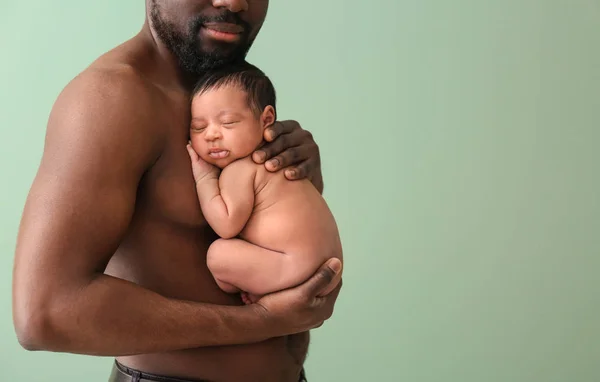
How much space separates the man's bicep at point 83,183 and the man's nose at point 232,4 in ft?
0.80

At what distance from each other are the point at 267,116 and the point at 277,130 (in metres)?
0.04

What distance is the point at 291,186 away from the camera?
127 centimetres

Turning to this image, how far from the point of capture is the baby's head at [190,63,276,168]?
121cm

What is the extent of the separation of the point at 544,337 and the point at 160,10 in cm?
191

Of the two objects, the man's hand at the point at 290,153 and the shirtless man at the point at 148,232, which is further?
the man's hand at the point at 290,153

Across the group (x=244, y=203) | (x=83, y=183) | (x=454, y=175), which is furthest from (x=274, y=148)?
(x=454, y=175)

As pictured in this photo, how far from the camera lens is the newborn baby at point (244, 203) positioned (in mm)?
1197

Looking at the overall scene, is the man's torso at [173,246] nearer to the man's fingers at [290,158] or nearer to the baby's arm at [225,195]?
the baby's arm at [225,195]

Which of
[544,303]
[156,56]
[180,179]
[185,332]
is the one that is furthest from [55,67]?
[544,303]

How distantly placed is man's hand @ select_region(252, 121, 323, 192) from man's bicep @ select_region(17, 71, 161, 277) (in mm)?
247

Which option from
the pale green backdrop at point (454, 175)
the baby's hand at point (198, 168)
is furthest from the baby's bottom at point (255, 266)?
the pale green backdrop at point (454, 175)

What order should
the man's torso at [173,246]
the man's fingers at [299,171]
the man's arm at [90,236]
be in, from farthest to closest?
the man's fingers at [299,171], the man's torso at [173,246], the man's arm at [90,236]

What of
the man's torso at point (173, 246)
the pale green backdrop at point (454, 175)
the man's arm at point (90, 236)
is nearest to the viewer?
the man's arm at point (90, 236)

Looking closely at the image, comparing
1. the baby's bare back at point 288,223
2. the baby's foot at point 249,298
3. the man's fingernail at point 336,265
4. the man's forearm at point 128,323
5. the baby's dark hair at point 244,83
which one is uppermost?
the baby's dark hair at point 244,83
